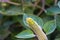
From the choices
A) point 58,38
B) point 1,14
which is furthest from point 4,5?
point 58,38

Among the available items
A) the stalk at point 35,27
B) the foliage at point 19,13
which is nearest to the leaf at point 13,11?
the foliage at point 19,13

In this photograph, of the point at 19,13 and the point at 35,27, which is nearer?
the point at 35,27

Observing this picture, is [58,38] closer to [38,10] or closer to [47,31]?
[47,31]

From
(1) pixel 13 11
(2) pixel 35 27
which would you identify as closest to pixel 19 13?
(1) pixel 13 11

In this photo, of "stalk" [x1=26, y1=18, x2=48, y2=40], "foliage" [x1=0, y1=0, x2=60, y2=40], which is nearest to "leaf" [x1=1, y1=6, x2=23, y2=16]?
"foliage" [x1=0, y1=0, x2=60, y2=40]

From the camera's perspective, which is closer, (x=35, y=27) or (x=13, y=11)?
(x=35, y=27)

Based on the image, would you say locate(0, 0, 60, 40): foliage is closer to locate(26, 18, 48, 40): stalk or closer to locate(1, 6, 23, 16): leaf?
locate(1, 6, 23, 16): leaf

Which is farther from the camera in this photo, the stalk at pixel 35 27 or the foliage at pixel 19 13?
the foliage at pixel 19 13

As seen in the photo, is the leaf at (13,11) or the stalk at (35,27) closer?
the stalk at (35,27)

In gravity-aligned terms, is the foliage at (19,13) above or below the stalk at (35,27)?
below

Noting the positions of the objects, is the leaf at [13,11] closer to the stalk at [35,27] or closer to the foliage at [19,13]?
the foliage at [19,13]

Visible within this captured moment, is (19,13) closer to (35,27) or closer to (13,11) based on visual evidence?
(13,11)
